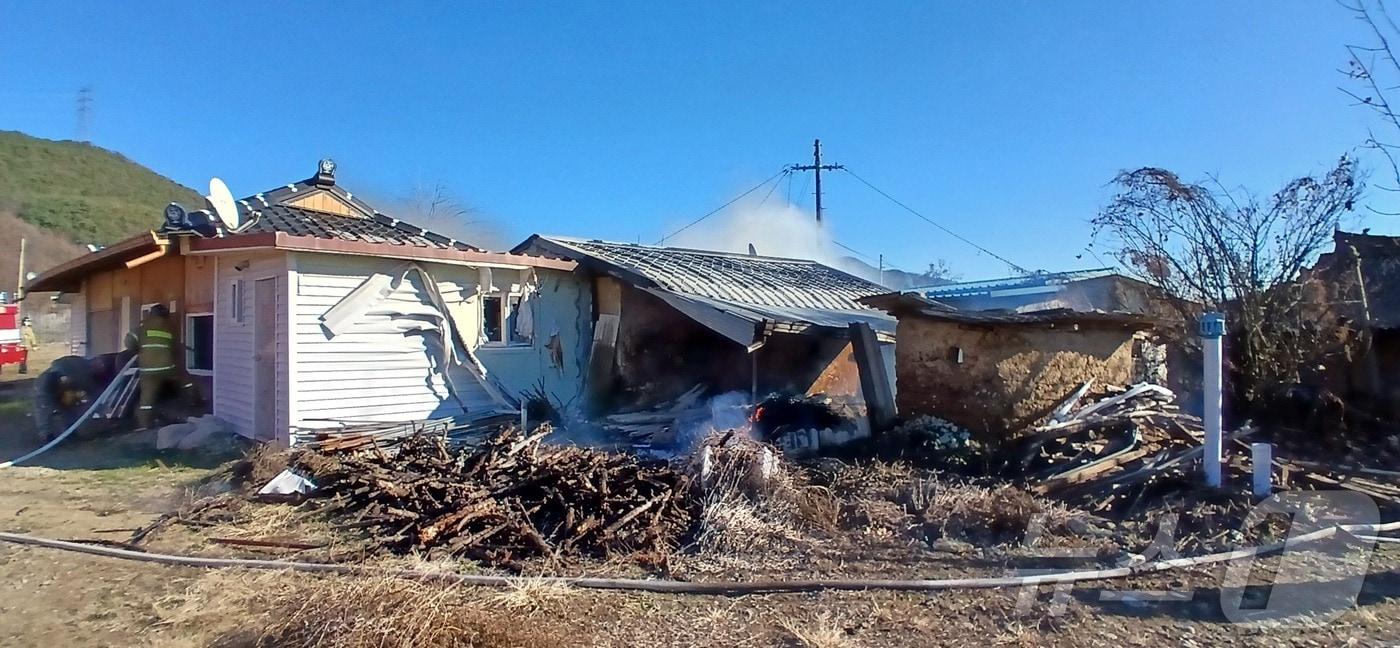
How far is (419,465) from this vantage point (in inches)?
306

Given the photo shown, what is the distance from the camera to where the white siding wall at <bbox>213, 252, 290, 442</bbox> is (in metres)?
9.52

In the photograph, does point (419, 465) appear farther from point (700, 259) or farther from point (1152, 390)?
point (700, 259)

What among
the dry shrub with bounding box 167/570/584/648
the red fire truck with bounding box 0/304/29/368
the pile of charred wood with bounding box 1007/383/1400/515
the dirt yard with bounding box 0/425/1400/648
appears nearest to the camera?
the dry shrub with bounding box 167/570/584/648

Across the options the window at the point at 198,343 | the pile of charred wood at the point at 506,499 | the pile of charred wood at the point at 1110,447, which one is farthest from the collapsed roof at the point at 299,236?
the pile of charred wood at the point at 1110,447

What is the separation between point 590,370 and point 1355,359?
11.8 metres

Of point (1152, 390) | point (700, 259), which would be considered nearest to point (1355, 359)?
point (1152, 390)

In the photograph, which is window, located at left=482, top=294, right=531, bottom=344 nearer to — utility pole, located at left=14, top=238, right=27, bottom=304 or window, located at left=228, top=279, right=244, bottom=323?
window, located at left=228, top=279, right=244, bottom=323

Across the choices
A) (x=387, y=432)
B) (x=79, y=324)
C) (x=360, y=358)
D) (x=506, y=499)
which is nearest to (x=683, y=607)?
(x=506, y=499)

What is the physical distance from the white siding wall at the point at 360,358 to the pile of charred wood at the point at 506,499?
5.86 feet

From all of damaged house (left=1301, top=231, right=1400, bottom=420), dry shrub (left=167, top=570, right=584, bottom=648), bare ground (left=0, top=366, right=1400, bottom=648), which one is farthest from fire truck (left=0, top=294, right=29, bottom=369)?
damaged house (left=1301, top=231, right=1400, bottom=420)

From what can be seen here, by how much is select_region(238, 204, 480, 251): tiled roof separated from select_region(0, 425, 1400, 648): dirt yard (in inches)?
215

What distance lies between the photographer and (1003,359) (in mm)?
8547

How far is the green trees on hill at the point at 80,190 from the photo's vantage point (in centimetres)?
5575

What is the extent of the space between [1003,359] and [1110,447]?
138 cm
